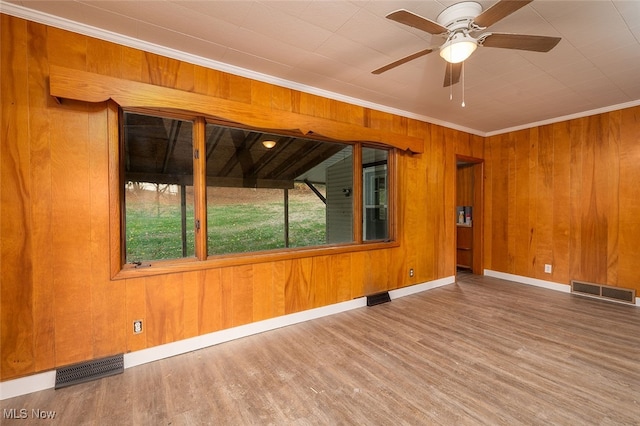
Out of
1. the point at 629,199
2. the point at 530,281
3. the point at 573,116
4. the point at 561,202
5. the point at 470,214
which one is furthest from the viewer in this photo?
the point at 470,214

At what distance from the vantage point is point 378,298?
12.3ft

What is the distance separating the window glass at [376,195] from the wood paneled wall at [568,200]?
2515 millimetres

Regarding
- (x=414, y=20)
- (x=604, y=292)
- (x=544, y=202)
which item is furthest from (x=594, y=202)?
(x=414, y=20)

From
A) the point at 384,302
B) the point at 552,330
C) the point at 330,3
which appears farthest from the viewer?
the point at 384,302

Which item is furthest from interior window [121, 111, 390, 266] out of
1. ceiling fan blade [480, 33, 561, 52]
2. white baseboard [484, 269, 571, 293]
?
white baseboard [484, 269, 571, 293]

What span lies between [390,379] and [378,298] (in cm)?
165

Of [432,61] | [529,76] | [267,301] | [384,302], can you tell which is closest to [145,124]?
[267,301]

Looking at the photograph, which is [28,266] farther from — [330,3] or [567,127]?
[567,127]

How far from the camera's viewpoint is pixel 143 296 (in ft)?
7.64

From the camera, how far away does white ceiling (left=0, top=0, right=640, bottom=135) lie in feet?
6.36

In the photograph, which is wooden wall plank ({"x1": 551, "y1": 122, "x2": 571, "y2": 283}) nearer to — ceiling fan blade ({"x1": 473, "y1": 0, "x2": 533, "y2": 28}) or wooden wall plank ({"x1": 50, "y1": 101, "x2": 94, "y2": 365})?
ceiling fan blade ({"x1": 473, "y1": 0, "x2": 533, "y2": 28})

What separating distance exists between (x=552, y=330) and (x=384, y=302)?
182 centimetres

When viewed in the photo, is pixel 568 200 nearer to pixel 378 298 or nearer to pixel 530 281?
pixel 530 281

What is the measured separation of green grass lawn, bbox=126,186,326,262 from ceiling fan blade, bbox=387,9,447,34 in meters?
2.23
